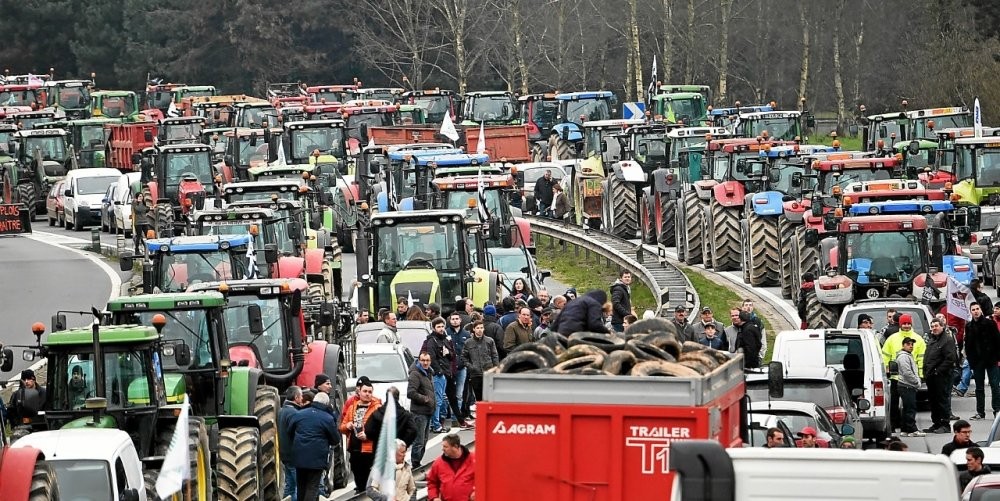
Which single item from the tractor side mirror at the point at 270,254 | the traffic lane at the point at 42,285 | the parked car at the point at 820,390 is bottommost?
the traffic lane at the point at 42,285

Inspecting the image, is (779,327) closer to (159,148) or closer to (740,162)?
(740,162)

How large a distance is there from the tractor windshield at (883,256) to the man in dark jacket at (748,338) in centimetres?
450

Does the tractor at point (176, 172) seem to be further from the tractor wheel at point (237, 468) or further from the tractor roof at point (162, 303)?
the tractor wheel at point (237, 468)

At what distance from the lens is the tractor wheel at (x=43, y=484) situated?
14.4 m

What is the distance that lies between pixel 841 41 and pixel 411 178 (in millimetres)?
36868

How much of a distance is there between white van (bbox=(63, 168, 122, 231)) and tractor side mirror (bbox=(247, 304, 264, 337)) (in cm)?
3520

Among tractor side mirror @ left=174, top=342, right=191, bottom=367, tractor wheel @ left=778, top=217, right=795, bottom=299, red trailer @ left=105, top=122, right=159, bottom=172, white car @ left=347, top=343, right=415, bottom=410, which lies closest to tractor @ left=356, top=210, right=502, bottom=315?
white car @ left=347, top=343, right=415, bottom=410

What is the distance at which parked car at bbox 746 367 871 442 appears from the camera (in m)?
Answer: 20.0

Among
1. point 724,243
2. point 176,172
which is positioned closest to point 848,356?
point 724,243

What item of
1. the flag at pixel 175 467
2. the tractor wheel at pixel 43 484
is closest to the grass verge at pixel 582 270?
the tractor wheel at pixel 43 484

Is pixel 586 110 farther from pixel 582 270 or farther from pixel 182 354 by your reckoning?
pixel 182 354

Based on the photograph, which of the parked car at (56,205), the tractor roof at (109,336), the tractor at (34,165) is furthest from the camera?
the tractor at (34,165)

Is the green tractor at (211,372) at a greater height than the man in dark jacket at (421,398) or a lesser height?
greater

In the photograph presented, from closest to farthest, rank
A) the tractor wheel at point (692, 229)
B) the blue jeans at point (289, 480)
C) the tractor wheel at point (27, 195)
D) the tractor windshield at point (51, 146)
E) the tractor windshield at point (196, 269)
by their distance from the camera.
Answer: the blue jeans at point (289, 480) < the tractor windshield at point (196, 269) < the tractor wheel at point (692, 229) < the tractor wheel at point (27, 195) < the tractor windshield at point (51, 146)
